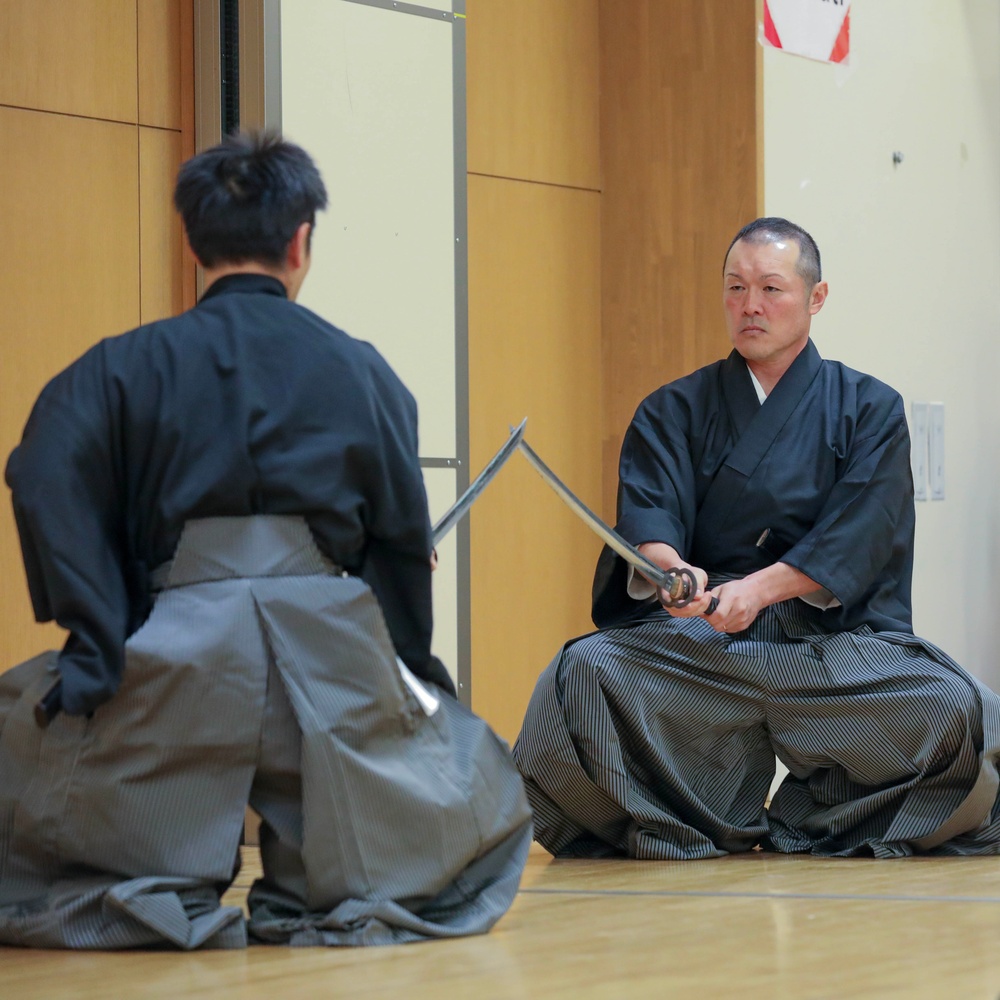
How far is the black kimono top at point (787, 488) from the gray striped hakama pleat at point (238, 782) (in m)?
1.35

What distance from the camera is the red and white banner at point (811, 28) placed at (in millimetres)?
5027

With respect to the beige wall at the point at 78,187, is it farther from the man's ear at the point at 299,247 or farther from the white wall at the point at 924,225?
the white wall at the point at 924,225

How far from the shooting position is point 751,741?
3.64 m

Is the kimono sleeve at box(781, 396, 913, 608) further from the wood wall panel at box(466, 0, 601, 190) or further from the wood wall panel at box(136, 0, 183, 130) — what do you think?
the wood wall panel at box(136, 0, 183, 130)

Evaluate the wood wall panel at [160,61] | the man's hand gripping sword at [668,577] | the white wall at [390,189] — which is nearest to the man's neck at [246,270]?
the man's hand gripping sword at [668,577]

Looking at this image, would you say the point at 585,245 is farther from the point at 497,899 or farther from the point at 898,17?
the point at 497,899

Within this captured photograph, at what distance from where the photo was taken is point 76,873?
2.36 m

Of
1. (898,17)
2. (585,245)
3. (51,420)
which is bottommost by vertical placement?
(51,420)

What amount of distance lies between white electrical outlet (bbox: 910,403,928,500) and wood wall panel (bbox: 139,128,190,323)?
8.55ft

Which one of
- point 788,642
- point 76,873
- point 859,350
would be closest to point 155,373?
point 76,873

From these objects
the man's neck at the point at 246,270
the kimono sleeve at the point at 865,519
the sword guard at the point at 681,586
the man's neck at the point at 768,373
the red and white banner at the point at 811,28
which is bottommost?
the sword guard at the point at 681,586

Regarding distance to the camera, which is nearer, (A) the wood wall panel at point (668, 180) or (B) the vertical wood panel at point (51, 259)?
(B) the vertical wood panel at point (51, 259)

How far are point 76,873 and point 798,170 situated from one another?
349cm

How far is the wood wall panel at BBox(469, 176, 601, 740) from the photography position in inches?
194
